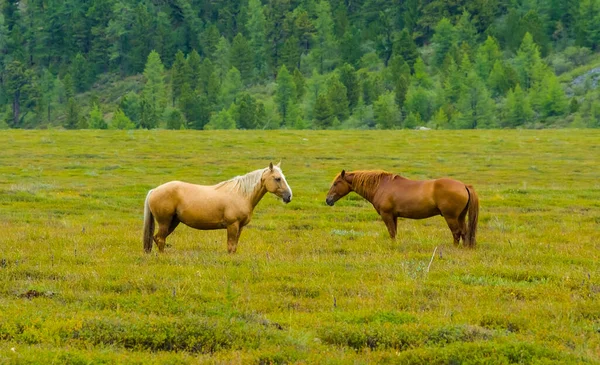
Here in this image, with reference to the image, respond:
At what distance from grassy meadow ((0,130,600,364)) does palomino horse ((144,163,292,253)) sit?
0.57 metres

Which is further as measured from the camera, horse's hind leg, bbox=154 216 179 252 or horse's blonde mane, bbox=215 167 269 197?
horse's blonde mane, bbox=215 167 269 197

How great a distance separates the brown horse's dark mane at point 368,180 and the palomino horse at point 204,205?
2850 millimetres

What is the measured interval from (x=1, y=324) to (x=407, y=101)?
9892 cm

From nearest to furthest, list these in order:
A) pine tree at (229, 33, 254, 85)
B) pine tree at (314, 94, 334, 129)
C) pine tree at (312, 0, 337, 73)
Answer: pine tree at (314, 94, 334, 129) → pine tree at (229, 33, 254, 85) → pine tree at (312, 0, 337, 73)

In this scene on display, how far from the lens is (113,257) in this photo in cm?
1317

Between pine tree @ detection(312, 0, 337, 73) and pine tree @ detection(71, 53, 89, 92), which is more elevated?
pine tree @ detection(312, 0, 337, 73)

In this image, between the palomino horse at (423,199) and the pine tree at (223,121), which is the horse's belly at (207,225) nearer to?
the palomino horse at (423,199)

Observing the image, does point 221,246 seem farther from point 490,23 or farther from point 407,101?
point 490,23

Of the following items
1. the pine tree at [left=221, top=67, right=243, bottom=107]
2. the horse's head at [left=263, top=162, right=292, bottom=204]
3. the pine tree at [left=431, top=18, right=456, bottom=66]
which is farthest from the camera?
the pine tree at [left=431, top=18, right=456, bottom=66]

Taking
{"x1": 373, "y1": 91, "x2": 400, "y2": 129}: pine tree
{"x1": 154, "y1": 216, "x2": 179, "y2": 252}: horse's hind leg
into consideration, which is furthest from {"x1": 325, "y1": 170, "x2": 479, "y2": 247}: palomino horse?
{"x1": 373, "y1": 91, "x2": 400, "y2": 129}: pine tree

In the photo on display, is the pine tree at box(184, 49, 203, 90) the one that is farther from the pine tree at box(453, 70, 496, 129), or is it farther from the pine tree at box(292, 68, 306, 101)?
the pine tree at box(453, 70, 496, 129)

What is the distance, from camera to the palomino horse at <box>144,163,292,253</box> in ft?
45.0

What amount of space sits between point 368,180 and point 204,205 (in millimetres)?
4327

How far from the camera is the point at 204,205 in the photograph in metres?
13.7
